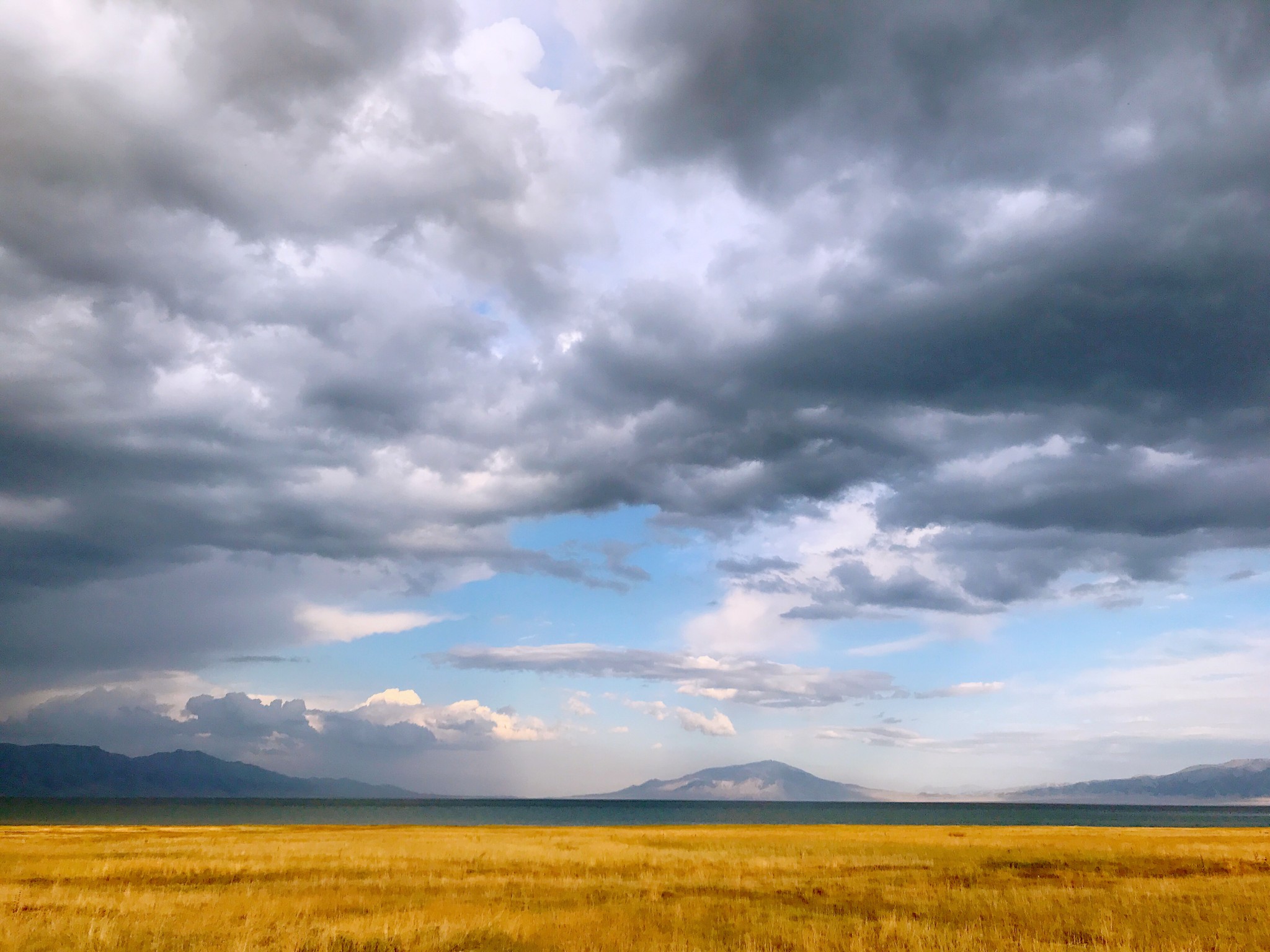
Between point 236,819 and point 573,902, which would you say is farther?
point 236,819

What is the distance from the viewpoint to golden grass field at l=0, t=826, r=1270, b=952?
20094mm

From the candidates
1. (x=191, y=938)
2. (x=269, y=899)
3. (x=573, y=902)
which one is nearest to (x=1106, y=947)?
(x=573, y=902)

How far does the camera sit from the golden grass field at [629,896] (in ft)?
65.9

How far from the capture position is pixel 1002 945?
63.3ft

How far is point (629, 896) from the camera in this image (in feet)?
93.2

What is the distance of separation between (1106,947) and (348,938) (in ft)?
60.5

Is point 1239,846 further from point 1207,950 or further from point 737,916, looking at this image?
point 737,916

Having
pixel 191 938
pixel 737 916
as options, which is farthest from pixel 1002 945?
pixel 191 938

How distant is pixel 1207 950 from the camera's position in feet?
61.5

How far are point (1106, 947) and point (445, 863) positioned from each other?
30193 mm

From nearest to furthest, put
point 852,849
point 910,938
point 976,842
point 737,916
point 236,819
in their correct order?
point 910,938
point 737,916
point 852,849
point 976,842
point 236,819

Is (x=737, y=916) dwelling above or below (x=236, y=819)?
above

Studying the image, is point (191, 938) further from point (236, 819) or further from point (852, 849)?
point (236, 819)

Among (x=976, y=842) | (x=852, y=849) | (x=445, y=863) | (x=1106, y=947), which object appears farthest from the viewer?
(x=976, y=842)
